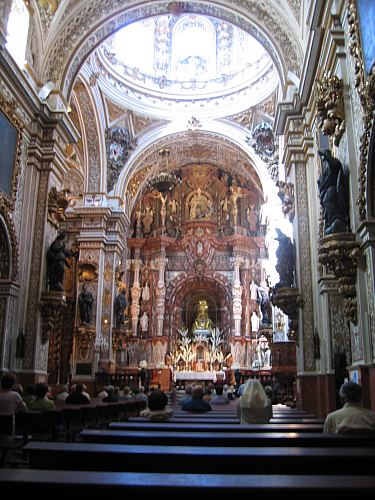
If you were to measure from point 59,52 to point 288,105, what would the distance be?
546 cm

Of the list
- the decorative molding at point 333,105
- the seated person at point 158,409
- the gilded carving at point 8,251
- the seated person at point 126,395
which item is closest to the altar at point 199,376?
the seated person at point 126,395

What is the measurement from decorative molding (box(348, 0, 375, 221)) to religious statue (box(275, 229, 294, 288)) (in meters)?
4.46

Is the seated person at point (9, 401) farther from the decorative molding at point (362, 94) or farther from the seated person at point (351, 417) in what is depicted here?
the decorative molding at point (362, 94)

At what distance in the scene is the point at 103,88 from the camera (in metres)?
17.9

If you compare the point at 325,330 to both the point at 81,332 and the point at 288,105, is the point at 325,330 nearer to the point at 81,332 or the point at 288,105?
the point at 288,105

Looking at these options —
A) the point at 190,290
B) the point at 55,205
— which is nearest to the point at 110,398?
the point at 55,205

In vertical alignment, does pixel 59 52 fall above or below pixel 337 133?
above

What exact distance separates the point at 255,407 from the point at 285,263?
6.10m

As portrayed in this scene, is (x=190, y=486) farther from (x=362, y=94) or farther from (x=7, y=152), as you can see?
(x=7, y=152)

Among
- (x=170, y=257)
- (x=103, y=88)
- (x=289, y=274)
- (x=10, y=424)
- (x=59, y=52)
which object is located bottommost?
(x=10, y=424)

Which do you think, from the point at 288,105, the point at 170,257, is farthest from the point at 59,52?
the point at 170,257

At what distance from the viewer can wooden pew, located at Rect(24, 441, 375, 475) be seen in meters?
2.59

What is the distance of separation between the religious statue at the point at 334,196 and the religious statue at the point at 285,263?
3769 mm

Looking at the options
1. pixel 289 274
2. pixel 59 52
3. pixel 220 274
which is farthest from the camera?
pixel 220 274
